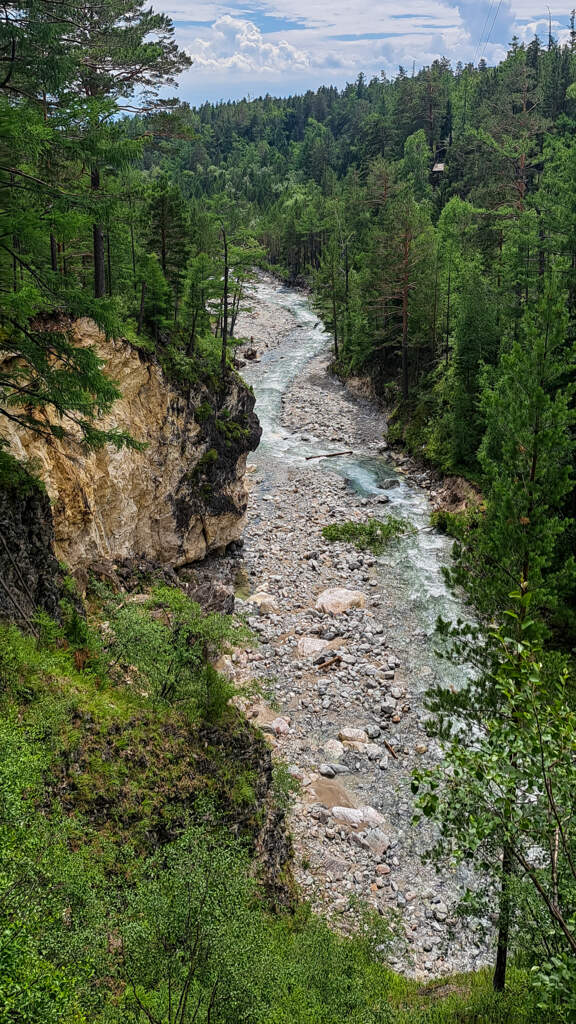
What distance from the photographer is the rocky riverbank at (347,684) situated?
1326 cm

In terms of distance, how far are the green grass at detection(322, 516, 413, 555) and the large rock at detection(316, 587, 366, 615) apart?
4068 millimetres

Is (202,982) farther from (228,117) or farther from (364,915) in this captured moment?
(228,117)

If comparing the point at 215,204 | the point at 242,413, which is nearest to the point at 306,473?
the point at 242,413

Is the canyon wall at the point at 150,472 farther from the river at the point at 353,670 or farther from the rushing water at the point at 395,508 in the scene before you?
the rushing water at the point at 395,508

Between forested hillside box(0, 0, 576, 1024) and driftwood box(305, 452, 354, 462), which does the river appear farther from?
forested hillside box(0, 0, 576, 1024)

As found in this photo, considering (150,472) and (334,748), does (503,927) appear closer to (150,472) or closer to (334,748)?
(334,748)

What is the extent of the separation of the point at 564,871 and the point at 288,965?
492 centimetres

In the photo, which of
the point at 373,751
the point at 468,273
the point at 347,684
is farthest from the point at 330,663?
the point at 468,273

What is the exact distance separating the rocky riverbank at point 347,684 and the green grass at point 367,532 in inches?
20.3

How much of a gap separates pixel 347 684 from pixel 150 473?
984 centimetres

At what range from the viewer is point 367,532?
28.8m

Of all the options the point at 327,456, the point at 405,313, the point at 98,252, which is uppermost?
the point at 98,252

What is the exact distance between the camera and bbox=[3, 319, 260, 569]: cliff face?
16062mm

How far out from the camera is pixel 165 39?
1802 centimetres
